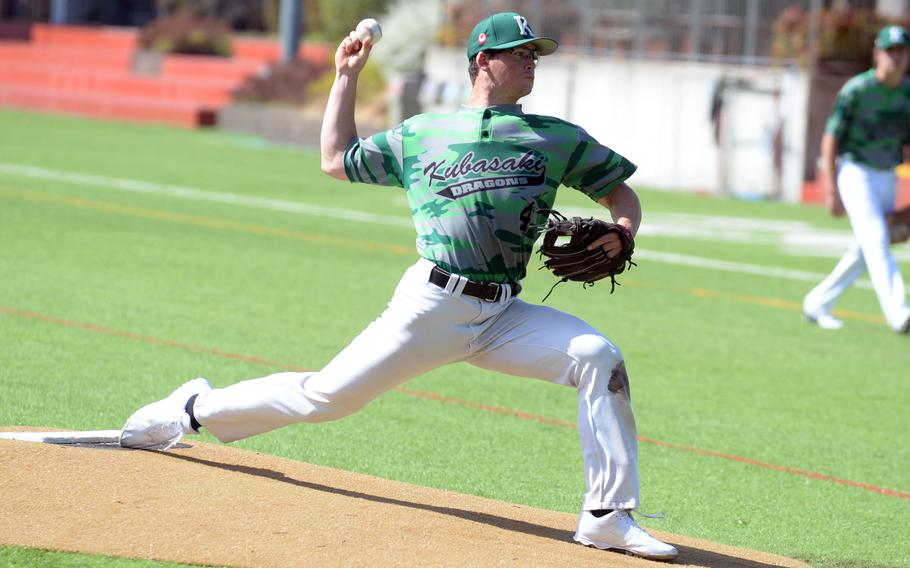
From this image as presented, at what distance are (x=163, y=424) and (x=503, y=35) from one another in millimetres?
2205

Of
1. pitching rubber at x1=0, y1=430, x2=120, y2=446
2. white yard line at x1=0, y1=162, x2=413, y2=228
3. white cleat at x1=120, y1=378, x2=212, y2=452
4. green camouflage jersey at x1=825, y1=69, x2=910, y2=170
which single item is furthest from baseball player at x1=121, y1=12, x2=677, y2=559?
white yard line at x1=0, y1=162, x2=413, y2=228

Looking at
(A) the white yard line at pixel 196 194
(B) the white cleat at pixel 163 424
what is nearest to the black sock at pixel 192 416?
(B) the white cleat at pixel 163 424

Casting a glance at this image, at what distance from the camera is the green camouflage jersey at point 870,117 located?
38.6 feet

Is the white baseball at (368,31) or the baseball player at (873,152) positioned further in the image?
the baseball player at (873,152)

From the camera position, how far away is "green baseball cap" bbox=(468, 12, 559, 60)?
5.48m

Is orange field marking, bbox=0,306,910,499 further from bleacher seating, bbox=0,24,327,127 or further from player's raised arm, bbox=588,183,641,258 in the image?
bleacher seating, bbox=0,24,327,127

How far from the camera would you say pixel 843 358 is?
35.4 feet

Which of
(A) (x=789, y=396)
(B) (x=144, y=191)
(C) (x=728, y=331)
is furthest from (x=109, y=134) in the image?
(A) (x=789, y=396)

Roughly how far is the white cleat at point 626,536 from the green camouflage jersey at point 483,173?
1006mm

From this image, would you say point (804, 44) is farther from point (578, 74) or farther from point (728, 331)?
point (728, 331)

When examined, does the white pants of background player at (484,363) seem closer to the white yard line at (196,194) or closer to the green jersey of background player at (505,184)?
the green jersey of background player at (505,184)

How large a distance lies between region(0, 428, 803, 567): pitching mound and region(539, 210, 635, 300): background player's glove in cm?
107

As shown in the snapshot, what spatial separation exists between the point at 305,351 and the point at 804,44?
54.2 ft

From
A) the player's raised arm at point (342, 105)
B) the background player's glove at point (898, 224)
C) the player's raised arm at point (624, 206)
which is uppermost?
the player's raised arm at point (342, 105)
